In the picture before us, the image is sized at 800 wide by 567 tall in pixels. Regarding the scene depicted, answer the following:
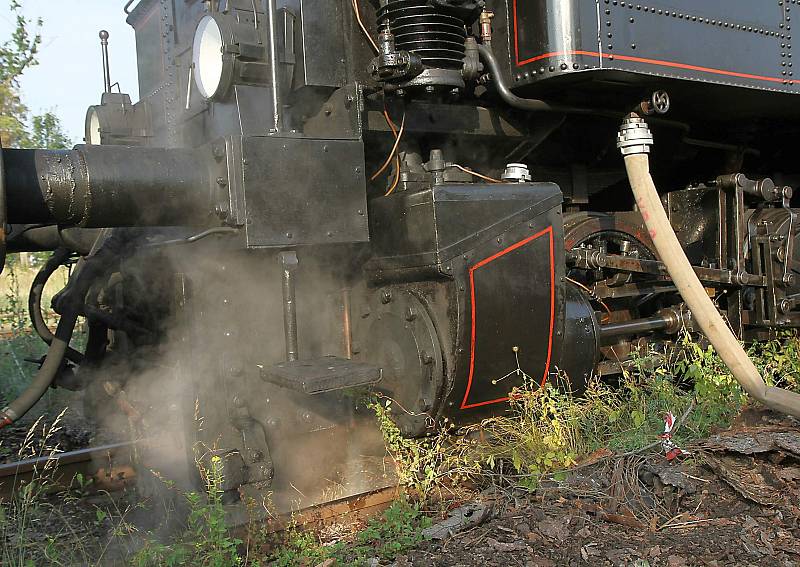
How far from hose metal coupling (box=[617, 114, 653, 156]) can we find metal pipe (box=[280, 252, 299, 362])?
1.67 m

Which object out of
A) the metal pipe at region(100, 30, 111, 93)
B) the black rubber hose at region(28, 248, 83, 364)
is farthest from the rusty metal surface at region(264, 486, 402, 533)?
the metal pipe at region(100, 30, 111, 93)

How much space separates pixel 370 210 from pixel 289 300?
620 mm

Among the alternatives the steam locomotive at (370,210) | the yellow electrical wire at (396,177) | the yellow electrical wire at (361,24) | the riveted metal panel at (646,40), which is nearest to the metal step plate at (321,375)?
the steam locomotive at (370,210)

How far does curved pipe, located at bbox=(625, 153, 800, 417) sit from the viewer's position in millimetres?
2990

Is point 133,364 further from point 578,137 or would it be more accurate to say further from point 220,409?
point 578,137

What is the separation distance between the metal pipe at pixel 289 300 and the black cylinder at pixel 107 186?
366mm

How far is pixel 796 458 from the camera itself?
9.00 feet

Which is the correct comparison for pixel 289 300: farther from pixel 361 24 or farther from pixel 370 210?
pixel 361 24

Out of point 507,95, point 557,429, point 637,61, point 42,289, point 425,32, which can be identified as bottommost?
point 557,429

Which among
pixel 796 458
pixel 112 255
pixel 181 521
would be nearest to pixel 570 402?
pixel 796 458

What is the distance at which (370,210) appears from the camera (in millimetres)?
3230

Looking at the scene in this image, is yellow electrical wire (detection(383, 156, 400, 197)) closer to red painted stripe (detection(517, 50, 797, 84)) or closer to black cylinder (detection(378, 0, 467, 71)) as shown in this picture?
black cylinder (detection(378, 0, 467, 71))

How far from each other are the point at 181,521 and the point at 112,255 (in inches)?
60.1

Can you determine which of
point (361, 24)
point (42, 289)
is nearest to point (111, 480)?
point (42, 289)
